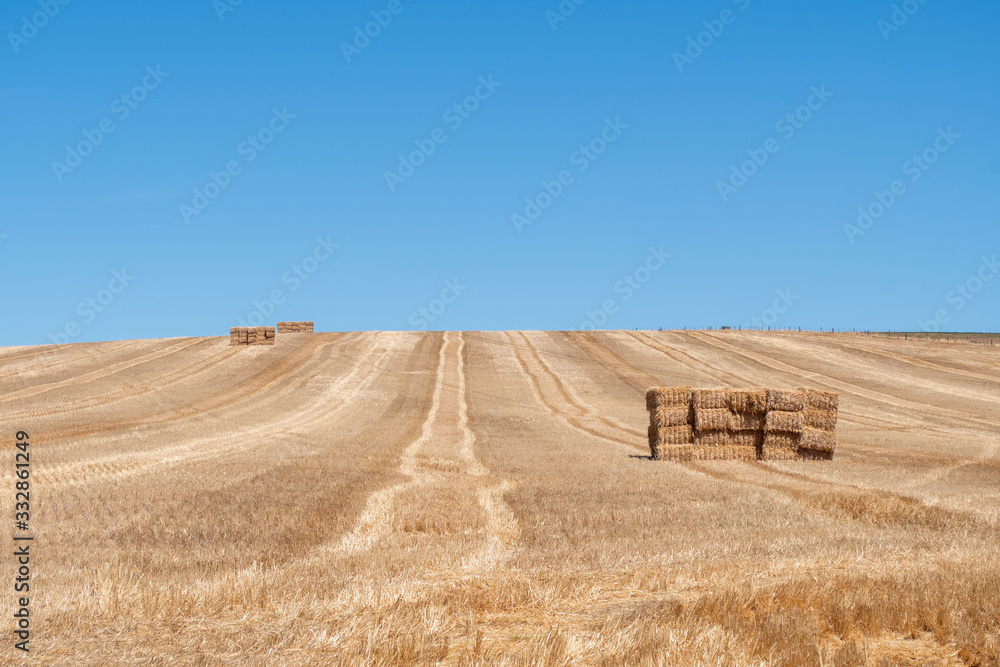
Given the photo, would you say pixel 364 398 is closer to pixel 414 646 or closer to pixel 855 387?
pixel 855 387

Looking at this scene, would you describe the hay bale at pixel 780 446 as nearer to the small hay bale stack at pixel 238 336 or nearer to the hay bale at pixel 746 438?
the hay bale at pixel 746 438

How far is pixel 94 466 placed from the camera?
64.1 ft

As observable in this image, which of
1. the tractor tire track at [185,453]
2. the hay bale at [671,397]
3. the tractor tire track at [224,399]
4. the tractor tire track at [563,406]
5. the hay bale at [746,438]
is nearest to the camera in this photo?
the tractor tire track at [185,453]

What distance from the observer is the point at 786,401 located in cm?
2433

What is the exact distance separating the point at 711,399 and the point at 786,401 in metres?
1.99

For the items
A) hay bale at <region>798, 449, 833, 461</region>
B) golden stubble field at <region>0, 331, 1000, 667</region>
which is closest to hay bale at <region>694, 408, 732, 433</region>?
golden stubble field at <region>0, 331, 1000, 667</region>

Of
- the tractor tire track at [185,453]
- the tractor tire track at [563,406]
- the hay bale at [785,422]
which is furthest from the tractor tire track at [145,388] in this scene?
the hay bale at [785,422]

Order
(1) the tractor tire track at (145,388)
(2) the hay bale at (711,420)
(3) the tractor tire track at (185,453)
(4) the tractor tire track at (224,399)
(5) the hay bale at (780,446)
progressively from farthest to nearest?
1. (1) the tractor tire track at (145,388)
2. (4) the tractor tire track at (224,399)
3. (2) the hay bale at (711,420)
4. (5) the hay bale at (780,446)
5. (3) the tractor tire track at (185,453)

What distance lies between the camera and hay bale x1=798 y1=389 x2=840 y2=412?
2466cm

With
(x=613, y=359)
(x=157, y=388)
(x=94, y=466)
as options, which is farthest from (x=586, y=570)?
(x=613, y=359)

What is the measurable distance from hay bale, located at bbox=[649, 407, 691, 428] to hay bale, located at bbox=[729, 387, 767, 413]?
123 cm

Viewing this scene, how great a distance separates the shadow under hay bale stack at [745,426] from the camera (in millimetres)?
24188

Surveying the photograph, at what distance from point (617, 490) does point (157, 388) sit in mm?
32539

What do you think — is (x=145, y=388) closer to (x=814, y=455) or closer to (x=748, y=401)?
(x=748, y=401)
